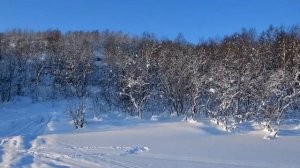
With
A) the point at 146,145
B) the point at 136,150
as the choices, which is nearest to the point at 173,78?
the point at 146,145

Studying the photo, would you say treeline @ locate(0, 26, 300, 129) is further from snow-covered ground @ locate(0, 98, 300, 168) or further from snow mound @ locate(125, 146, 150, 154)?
snow mound @ locate(125, 146, 150, 154)

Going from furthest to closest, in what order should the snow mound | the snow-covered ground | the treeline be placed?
the treeline
the snow mound
the snow-covered ground

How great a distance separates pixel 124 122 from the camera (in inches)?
716

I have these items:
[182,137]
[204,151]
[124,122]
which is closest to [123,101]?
[124,122]

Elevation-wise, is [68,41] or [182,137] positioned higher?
[68,41]

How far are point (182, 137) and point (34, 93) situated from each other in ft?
69.1

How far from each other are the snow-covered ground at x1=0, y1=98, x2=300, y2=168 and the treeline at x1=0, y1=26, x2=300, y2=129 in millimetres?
1151

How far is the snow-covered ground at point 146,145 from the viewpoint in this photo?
35.4ft

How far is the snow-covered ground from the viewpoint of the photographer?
10.8 metres

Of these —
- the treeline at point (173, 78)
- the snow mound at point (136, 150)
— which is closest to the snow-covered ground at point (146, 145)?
the snow mound at point (136, 150)

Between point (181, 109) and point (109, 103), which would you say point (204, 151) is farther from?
point (109, 103)

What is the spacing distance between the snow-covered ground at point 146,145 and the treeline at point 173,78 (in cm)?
115

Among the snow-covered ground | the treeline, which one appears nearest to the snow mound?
the snow-covered ground

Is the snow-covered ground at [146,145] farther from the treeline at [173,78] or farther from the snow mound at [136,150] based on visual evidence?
the treeline at [173,78]
